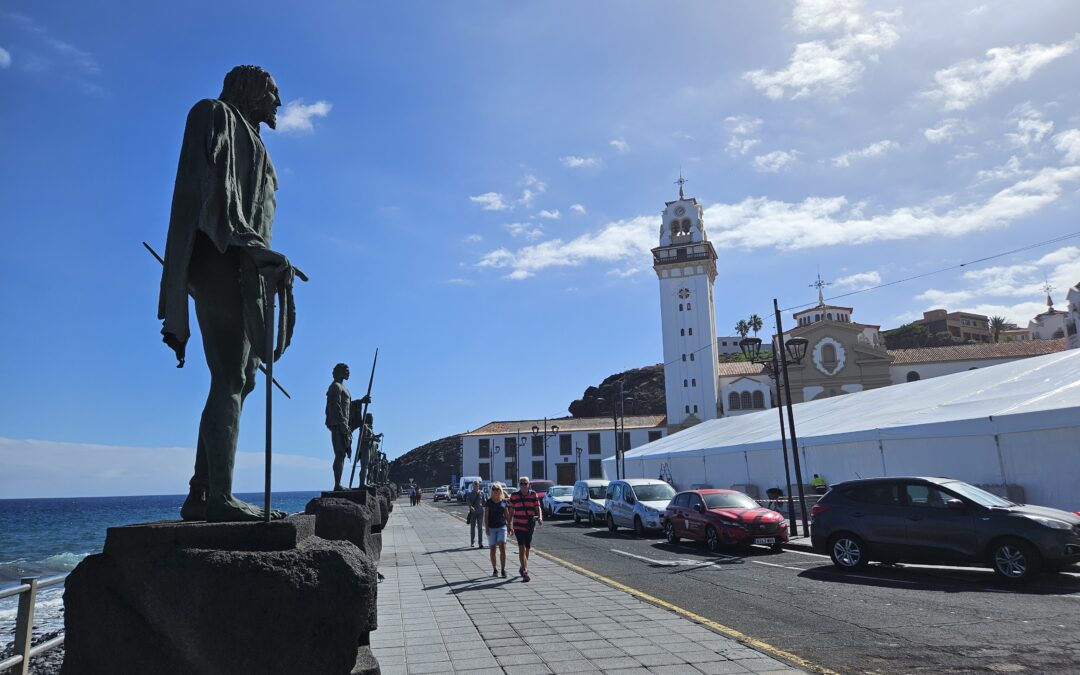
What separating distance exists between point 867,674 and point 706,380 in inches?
2620

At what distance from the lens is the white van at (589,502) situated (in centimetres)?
2542

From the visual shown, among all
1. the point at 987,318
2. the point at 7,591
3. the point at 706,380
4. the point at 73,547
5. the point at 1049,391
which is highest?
the point at 987,318

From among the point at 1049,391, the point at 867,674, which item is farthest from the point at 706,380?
the point at 867,674

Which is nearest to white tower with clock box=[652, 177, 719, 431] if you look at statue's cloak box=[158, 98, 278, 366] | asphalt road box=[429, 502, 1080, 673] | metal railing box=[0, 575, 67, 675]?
asphalt road box=[429, 502, 1080, 673]

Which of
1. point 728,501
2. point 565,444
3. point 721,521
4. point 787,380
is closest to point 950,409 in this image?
point 787,380

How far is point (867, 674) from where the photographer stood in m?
5.26

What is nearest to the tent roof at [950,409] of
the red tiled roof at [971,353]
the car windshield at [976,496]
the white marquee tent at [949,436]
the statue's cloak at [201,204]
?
the white marquee tent at [949,436]

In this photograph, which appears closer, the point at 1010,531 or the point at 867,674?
the point at 867,674

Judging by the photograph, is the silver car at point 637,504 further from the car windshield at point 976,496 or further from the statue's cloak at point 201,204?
the statue's cloak at point 201,204

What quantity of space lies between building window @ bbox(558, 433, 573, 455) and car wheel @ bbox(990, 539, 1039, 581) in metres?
71.1

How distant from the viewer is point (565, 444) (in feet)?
264

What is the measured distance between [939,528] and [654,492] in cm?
1151

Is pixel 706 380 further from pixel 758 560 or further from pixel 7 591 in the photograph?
pixel 7 591

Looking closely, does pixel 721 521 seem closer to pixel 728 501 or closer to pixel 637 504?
pixel 728 501
